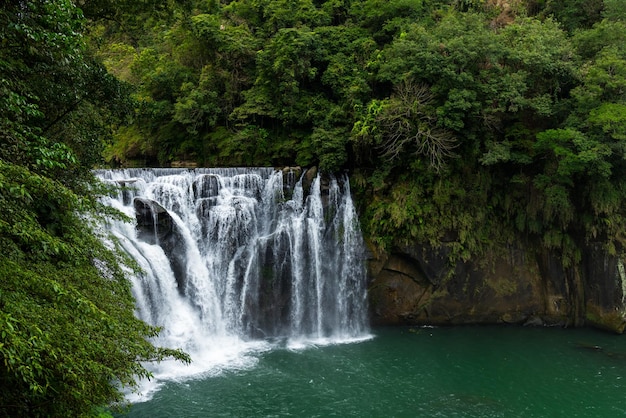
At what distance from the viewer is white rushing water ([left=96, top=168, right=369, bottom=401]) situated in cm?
1421

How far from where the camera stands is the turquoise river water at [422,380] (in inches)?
443

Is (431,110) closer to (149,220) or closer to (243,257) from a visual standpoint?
(243,257)

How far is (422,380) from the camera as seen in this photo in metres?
12.8

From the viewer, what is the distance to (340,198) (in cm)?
1695

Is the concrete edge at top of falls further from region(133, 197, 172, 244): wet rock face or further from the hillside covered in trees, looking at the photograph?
region(133, 197, 172, 244): wet rock face

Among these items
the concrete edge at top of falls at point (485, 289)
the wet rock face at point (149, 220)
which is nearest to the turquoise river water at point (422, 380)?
the concrete edge at top of falls at point (485, 289)

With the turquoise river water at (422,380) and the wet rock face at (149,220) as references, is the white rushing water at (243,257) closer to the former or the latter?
the wet rock face at (149,220)

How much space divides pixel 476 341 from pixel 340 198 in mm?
6484

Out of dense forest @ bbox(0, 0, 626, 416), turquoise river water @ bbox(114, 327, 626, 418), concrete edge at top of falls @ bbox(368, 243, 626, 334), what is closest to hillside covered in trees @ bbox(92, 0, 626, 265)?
dense forest @ bbox(0, 0, 626, 416)

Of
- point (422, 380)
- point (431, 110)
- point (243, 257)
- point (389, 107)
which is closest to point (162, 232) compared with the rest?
point (243, 257)

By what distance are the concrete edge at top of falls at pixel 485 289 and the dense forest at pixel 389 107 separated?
58 centimetres

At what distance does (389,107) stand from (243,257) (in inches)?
274

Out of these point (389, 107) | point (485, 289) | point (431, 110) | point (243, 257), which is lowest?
point (485, 289)

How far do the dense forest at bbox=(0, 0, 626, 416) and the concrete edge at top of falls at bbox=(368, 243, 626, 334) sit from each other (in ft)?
1.91
